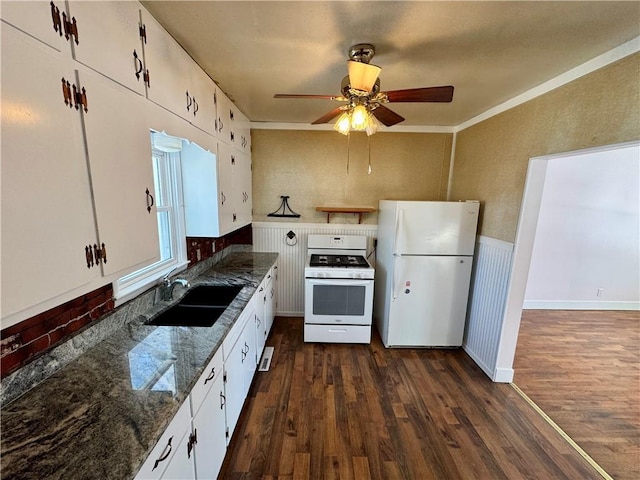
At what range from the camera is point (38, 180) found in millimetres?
800

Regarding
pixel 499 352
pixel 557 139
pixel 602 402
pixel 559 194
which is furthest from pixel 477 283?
pixel 559 194

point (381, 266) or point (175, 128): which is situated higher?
point (175, 128)

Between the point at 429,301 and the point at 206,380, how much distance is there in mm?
2376

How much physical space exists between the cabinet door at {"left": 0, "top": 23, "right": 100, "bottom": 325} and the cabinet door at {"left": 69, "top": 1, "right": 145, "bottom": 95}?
14cm

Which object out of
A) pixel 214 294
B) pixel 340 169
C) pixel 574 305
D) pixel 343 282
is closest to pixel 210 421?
pixel 214 294

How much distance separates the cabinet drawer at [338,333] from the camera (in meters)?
2.98

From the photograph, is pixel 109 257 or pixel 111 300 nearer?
pixel 109 257

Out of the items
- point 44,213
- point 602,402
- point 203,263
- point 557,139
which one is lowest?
point 602,402

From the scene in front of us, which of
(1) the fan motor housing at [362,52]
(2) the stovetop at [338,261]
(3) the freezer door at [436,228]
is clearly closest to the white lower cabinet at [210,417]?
(2) the stovetop at [338,261]

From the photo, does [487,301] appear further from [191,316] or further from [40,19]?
[40,19]

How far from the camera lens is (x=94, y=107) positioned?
3.21ft

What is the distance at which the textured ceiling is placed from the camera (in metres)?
1.21

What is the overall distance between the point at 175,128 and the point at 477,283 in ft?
9.93

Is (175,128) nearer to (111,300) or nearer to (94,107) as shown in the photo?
(94,107)
